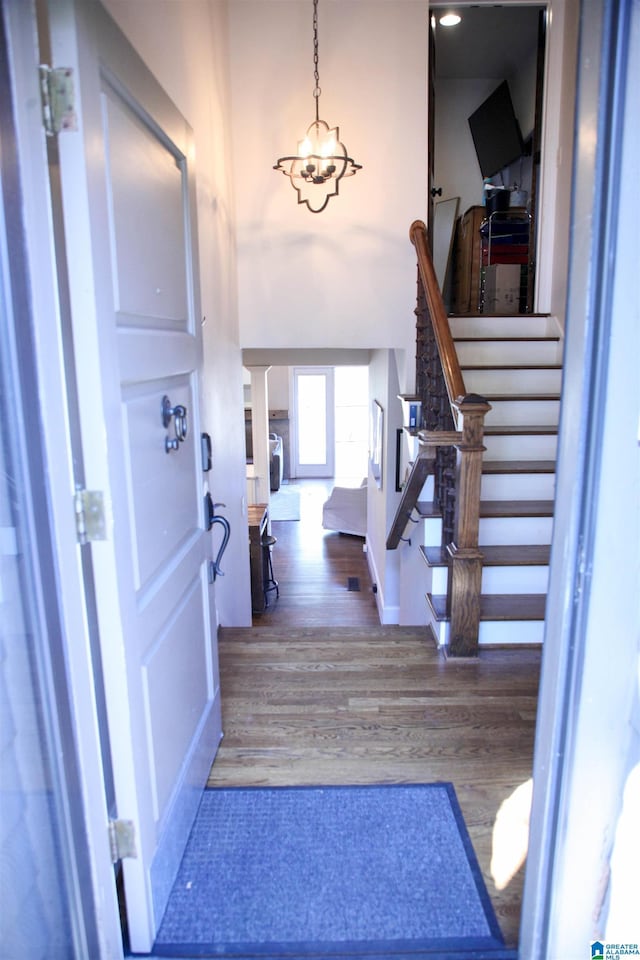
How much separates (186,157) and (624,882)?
200 centimetres

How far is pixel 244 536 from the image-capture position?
174 inches

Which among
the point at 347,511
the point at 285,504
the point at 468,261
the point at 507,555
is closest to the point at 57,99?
the point at 507,555

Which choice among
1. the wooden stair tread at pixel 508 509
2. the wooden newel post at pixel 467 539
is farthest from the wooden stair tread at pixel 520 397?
the wooden newel post at pixel 467 539

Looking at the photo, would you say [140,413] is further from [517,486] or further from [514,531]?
[517,486]

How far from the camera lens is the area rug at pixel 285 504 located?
34.3ft

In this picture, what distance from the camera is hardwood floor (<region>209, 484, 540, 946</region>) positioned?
186 cm

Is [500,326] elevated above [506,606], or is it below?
above

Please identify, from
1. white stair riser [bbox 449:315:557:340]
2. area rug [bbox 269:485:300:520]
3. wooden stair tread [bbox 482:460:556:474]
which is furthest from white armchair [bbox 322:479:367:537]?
wooden stair tread [bbox 482:460:556:474]

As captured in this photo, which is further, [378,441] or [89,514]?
[378,441]

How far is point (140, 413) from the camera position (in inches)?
53.8

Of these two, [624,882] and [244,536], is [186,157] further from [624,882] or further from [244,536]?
[244,536]

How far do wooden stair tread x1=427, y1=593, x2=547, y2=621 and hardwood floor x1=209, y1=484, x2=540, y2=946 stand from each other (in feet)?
0.56

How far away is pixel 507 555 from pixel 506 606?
0.86ft

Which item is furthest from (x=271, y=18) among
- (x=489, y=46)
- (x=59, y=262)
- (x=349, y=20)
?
(x=59, y=262)
